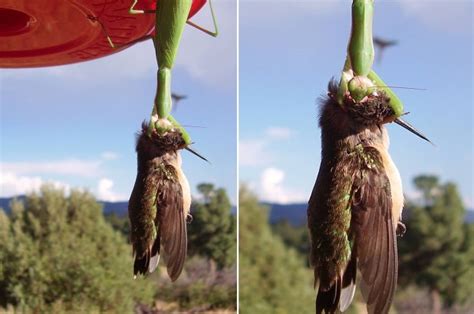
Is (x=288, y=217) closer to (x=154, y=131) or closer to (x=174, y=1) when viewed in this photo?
(x=154, y=131)

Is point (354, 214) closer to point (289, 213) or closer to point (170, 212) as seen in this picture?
point (170, 212)

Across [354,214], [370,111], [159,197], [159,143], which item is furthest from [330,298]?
[159,143]

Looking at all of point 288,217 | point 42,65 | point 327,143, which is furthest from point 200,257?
point 42,65

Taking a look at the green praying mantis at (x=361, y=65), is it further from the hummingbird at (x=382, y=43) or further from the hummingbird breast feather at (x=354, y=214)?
the hummingbird at (x=382, y=43)

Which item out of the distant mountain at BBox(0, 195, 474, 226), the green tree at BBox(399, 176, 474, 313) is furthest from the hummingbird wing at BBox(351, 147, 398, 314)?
the green tree at BBox(399, 176, 474, 313)

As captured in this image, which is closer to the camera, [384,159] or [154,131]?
[384,159]

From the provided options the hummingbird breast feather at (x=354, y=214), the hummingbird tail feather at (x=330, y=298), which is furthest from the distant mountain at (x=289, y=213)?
the hummingbird breast feather at (x=354, y=214)
